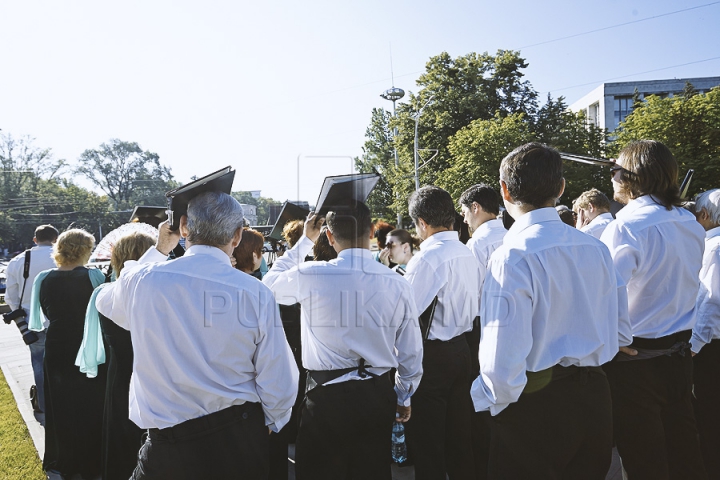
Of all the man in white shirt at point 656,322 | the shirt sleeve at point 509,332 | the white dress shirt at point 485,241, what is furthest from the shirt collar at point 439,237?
the shirt sleeve at point 509,332

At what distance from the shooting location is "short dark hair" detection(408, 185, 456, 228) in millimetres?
3639

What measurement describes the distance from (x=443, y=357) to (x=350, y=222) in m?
1.25

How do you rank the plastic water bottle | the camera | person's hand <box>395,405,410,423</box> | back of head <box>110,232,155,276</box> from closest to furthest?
person's hand <box>395,405,410,423</box> → back of head <box>110,232,155,276</box> → the plastic water bottle → the camera

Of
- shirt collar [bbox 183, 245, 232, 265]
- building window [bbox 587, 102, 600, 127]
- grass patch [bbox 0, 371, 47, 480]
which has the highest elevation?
building window [bbox 587, 102, 600, 127]

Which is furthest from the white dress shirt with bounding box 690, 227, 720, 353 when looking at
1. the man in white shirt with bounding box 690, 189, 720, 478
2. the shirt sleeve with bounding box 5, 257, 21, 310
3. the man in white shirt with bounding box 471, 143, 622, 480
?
the shirt sleeve with bounding box 5, 257, 21, 310

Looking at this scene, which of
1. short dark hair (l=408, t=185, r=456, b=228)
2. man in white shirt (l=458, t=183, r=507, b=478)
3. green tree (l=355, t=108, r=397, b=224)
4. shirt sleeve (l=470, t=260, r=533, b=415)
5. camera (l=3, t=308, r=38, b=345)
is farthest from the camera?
green tree (l=355, t=108, r=397, b=224)

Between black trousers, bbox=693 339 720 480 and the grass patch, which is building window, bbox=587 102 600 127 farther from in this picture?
the grass patch

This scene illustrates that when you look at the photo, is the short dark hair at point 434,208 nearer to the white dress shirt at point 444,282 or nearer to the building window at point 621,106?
the white dress shirt at point 444,282

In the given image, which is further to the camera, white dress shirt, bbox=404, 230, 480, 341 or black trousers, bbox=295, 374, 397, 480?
white dress shirt, bbox=404, 230, 480, 341

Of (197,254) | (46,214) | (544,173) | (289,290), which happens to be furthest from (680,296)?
(46,214)

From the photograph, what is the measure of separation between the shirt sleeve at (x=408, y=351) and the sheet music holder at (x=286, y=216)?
2.53m

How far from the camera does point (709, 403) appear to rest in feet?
11.1

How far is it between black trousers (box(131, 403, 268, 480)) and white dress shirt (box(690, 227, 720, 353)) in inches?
119

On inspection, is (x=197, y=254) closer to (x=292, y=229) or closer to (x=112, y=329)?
(x=112, y=329)
